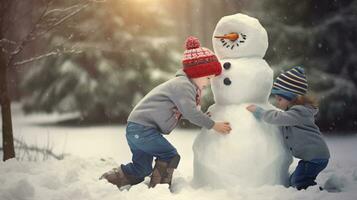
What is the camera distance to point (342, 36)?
8.47 m

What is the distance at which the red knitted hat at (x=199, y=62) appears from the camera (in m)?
3.98

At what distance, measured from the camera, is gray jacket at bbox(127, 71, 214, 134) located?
391 centimetres

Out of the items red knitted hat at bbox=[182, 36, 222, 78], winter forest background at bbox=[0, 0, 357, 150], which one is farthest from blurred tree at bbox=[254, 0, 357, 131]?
red knitted hat at bbox=[182, 36, 222, 78]

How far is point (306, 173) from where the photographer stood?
401cm

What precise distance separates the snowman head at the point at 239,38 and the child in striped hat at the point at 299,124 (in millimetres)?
350

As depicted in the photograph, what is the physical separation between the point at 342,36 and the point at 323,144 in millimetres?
4961

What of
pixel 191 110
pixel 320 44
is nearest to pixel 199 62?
pixel 191 110

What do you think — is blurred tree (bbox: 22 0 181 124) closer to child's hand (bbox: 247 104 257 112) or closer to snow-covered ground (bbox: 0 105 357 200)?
snow-covered ground (bbox: 0 105 357 200)

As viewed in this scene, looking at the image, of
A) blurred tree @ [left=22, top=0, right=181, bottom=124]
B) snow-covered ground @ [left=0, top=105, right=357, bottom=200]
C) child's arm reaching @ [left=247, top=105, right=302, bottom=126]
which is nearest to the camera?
snow-covered ground @ [left=0, top=105, right=357, bottom=200]

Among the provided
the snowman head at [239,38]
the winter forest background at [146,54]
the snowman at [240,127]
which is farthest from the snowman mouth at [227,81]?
the winter forest background at [146,54]

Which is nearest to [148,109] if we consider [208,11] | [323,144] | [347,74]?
[323,144]

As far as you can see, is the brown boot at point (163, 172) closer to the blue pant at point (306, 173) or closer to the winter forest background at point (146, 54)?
the blue pant at point (306, 173)

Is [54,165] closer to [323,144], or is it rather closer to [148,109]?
[148,109]

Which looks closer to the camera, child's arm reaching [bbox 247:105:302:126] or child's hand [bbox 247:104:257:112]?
child's arm reaching [bbox 247:105:302:126]
